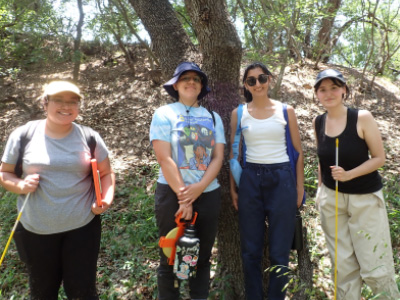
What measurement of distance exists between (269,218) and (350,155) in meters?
0.82

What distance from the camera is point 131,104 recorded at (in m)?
8.34

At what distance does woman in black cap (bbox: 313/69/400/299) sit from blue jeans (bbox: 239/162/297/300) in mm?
359

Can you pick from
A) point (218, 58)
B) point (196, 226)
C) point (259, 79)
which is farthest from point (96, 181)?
point (218, 58)

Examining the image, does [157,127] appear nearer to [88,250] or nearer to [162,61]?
[88,250]

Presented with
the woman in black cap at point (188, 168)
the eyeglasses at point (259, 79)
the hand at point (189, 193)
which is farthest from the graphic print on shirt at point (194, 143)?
the eyeglasses at point (259, 79)

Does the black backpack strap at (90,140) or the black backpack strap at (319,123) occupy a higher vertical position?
the black backpack strap at (319,123)

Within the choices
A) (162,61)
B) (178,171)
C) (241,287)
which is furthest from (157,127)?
(241,287)

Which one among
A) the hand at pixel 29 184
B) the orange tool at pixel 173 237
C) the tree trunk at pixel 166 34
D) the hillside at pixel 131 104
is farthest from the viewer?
the hillside at pixel 131 104

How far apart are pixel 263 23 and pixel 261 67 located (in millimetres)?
3647

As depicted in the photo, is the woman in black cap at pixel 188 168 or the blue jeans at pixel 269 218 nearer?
the woman in black cap at pixel 188 168

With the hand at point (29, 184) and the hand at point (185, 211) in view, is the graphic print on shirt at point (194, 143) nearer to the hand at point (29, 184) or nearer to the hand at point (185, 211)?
the hand at point (185, 211)

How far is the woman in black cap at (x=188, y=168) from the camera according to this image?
8.04 feet

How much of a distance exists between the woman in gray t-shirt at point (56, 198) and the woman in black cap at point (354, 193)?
5.92 feet

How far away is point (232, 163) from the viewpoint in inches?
113
